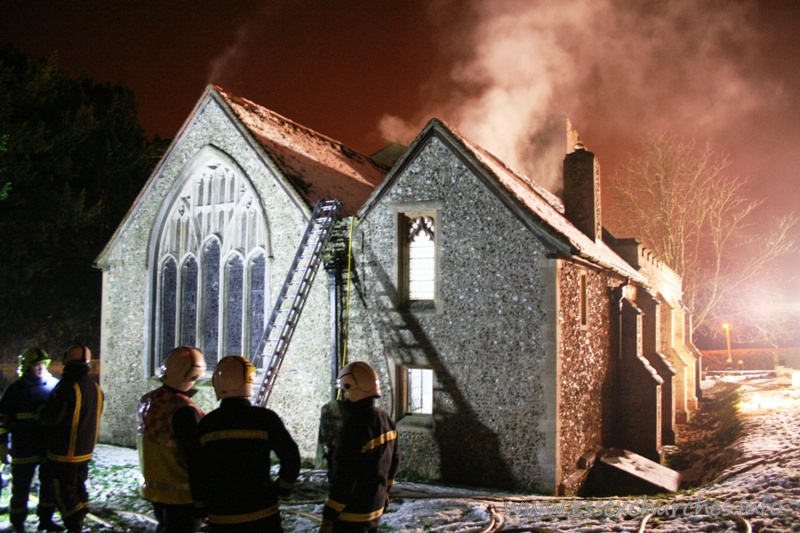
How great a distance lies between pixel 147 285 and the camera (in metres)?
16.7

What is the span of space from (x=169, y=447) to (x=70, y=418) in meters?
2.88

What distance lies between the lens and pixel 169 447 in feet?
18.3

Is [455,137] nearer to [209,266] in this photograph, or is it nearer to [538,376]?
[538,376]

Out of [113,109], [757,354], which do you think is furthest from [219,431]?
[757,354]

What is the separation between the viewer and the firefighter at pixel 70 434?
761cm

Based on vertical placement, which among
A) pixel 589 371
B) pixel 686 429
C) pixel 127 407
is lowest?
pixel 686 429

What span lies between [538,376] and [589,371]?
2939mm

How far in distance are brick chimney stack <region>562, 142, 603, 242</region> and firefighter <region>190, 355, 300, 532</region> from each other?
13.9 m

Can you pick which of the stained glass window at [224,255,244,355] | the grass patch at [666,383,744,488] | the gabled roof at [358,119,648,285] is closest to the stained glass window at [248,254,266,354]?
the stained glass window at [224,255,244,355]

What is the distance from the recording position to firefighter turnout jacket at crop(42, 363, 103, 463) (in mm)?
7539

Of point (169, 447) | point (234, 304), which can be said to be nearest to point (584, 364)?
point (234, 304)

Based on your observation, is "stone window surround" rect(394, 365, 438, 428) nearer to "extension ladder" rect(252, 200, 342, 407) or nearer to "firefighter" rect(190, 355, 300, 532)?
"extension ladder" rect(252, 200, 342, 407)

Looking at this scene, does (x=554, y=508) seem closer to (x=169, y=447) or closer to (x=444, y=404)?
(x=444, y=404)

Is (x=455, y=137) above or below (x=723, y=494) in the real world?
above
